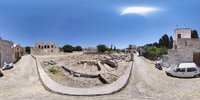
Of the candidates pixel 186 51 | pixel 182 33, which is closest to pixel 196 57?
pixel 186 51

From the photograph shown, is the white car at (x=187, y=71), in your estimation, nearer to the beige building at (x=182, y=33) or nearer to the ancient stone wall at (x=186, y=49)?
the ancient stone wall at (x=186, y=49)

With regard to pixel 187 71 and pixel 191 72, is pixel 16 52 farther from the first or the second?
pixel 191 72

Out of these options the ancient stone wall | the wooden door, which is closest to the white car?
the ancient stone wall

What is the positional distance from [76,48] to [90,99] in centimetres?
5546

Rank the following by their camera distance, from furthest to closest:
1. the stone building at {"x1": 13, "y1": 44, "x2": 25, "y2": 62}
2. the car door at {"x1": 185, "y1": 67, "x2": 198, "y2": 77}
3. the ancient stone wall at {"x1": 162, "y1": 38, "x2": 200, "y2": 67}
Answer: the stone building at {"x1": 13, "y1": 44, "x2": 25, "y2": 62}, the ancient stone wall at {"x1": 162, "y1": 38, "x2": 200, "y2": 67}, the car door at {"x1": 185, "y1": 67, "x2": 198, "y2": 77}

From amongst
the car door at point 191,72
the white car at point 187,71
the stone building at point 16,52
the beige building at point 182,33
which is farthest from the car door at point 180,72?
the stone building at point 16,52

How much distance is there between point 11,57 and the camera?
422 inches

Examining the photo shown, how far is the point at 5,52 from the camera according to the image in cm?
987

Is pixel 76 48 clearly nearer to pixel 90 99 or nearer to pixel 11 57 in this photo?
pixel 11 57

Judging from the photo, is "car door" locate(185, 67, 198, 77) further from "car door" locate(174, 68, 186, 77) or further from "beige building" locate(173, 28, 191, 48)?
"beige building" locate(173, 28, 191, 48)

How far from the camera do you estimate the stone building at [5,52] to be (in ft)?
30.6

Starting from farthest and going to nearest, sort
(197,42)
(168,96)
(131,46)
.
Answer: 1. (131,46)
2. (197,42)
3. (168,96)

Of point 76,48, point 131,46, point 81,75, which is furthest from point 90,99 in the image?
point 131,46

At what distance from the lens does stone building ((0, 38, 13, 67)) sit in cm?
933
